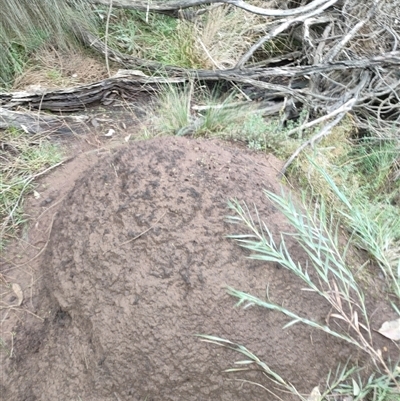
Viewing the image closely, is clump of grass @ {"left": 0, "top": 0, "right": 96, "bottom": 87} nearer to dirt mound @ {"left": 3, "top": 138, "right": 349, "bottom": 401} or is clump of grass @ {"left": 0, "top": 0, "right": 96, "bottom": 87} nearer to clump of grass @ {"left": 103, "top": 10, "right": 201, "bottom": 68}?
clump of grass @ {"left": 103, "top": 10, "right": 201, "bottom": 68}

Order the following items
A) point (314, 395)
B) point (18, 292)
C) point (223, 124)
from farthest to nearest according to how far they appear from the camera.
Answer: point (223, 124) → point (18, 292) → point (314, 395)

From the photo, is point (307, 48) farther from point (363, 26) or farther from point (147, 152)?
point (147, 152)

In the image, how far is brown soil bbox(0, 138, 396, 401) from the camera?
1.69 meters

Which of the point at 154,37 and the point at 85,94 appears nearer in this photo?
the point at 85,94

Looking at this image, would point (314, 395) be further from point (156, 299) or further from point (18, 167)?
point (18, 167)

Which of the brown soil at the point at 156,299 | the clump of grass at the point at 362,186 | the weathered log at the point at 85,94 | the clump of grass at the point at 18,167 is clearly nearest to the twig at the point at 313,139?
the clump of grass at the point at 362,186

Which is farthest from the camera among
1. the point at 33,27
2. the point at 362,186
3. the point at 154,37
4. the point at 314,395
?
the point at 154,37

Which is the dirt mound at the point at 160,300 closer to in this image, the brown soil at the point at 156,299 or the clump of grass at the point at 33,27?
the brown soil at the point at 156,299

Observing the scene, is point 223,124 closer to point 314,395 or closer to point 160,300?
point 160,300

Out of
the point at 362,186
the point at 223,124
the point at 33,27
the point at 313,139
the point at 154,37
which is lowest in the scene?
the point at 362,186

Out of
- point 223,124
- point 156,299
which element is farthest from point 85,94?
point 156,299

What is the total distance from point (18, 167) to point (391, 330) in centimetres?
180

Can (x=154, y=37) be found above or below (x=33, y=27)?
below

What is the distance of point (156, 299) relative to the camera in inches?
67.7
